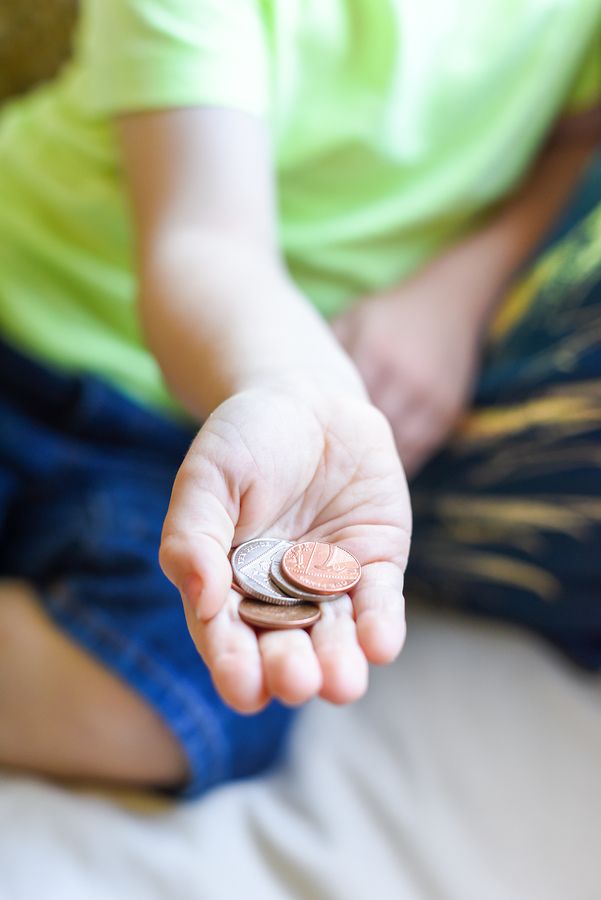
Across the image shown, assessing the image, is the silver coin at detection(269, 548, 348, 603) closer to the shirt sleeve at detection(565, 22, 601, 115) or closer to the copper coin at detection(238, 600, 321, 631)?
the copper coin at detection(238, 600, 321, 631)

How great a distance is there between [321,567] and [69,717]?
0.99ft

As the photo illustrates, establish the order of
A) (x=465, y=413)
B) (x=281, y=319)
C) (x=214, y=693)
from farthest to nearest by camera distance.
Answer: (x=465, y=413) → (x=214, y=693) → (x=281, y=319)

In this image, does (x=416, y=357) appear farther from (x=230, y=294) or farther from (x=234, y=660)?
(x=234, y=660)

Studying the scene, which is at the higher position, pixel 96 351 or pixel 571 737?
pixel 96 351

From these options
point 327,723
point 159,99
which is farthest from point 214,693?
point 159,99

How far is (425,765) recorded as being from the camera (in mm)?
591

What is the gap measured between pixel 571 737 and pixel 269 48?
504mm

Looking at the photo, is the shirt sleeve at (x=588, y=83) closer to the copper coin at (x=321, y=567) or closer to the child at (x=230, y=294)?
the child at (x=230, y=294)

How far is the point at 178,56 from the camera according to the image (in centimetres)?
58

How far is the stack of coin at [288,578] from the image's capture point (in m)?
0.36

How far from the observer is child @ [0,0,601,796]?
456 millimetres

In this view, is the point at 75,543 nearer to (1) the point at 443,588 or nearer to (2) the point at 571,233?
(1) the point at 443,588

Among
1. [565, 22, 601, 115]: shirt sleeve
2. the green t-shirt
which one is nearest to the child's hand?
the green t-shirt

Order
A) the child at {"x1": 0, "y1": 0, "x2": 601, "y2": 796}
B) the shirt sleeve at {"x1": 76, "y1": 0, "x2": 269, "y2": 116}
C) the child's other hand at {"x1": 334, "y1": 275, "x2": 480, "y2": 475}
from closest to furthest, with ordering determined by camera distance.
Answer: the child at {"x1": 0, "y1": 0, "x2": 601, "y2": 796} → the shirt sleeve at {"x1": 76, "y1": 0, "x2": 269, "y2": 116} → the child's other hand at {"x1": 334, "y1": 275, "x2": 480, "y2": 475}
